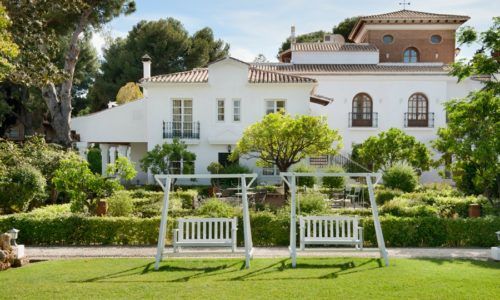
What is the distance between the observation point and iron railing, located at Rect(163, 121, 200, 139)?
27031mm

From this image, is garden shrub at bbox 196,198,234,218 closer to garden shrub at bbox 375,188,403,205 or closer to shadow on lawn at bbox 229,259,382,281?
shadow on lawn at bbox 229,259,382,281

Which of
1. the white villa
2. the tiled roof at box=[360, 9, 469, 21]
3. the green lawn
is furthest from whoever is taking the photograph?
the tiled roof at box=[360, 9, 469, 21]

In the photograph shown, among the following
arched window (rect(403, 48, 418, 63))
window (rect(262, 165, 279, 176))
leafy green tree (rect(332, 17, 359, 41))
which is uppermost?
leafy green tree (rect(332, 17, 359, 41))

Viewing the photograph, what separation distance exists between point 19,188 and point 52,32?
9.74 meters

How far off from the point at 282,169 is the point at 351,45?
59.7 feet

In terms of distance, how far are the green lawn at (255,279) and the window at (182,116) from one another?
55.0ft

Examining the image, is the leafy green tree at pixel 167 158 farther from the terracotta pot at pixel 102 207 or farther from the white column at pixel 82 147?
the terracotta pot at pixel 102 207

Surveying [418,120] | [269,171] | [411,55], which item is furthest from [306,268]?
[411,55]

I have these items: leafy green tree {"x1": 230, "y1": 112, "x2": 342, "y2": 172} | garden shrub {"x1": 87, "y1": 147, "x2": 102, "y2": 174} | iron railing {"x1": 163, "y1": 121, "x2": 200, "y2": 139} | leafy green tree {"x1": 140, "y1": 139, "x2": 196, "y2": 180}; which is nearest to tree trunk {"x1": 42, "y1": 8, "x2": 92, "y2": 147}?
garden shrub {"x1": 87, "y1": 147, "x2": 102, "y2": 174}

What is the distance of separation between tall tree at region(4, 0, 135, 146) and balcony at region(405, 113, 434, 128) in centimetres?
1759

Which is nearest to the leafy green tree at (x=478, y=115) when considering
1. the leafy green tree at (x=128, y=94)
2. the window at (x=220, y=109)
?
the window at (x=220, y=109)

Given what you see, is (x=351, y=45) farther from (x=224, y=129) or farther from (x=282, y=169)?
(x=282, y=169)

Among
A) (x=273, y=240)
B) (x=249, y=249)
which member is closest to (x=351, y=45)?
(x=273, y=240)

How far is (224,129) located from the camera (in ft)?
88.3
